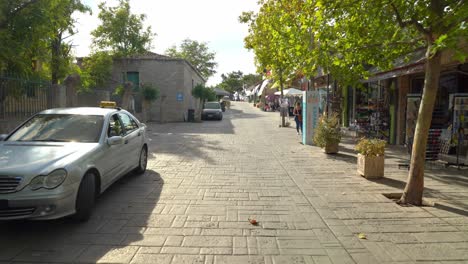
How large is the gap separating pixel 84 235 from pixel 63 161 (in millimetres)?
965

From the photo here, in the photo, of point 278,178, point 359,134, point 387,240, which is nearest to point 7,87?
point 278,178

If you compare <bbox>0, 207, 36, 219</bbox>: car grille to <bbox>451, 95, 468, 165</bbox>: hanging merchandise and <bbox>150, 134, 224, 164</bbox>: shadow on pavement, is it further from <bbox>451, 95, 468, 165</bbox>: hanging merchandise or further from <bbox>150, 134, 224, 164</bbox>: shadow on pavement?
<bbox>451, 95, 468, 165</bbox>: hanging merchandise

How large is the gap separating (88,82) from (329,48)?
21.2 meters

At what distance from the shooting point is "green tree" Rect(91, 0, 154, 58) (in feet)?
85.8

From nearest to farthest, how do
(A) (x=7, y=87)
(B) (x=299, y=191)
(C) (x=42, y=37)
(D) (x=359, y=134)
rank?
(B) (x=299, y=191) < (A) (x=7, y=87) < (C) (x=42, y=37) < (D) (x=359, y=134)

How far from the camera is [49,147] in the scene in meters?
5.14

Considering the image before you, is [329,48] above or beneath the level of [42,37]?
beneath

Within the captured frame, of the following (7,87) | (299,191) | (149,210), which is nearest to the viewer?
(149,210)

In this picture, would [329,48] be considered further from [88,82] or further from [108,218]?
[88,82]

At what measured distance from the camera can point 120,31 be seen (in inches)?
1044

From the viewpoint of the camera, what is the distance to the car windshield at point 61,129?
5691 millimetres

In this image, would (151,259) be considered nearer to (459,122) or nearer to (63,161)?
(63,161)

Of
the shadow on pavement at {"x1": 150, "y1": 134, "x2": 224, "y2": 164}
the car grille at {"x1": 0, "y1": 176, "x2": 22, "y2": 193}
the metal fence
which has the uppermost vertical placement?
the metal fence

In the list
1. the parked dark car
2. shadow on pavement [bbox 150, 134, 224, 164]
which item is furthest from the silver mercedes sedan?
the parked dark car
